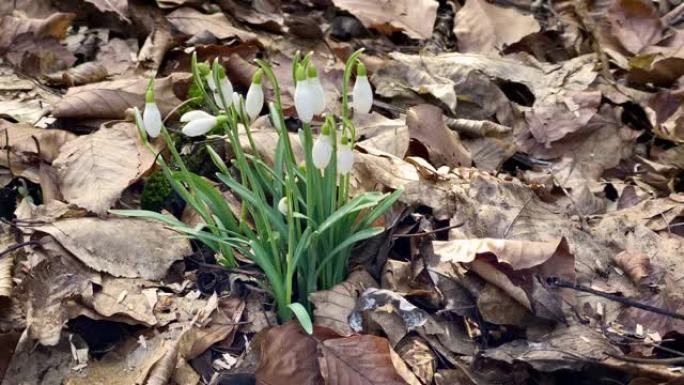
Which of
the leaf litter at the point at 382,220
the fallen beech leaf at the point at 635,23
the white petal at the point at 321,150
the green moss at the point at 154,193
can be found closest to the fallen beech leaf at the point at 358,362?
the leaf litter at the point at 382,220

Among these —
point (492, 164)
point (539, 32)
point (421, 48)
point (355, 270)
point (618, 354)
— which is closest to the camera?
point (618, 354)

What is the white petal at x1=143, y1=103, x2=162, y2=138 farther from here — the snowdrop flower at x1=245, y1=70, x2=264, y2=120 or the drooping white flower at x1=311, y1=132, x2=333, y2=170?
the drooping white flower at x1=311, y1=132, x2=333, y2=170

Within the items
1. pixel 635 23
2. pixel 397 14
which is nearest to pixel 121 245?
pixel 397 14

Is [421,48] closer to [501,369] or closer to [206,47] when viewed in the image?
[206,47]

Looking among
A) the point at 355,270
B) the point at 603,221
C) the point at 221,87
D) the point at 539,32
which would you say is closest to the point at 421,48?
the point at 539,32

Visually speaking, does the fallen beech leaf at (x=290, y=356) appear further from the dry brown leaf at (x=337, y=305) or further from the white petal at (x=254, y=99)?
the white petal at (x=254, y=99)

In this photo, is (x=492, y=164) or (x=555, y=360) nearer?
(x=555, y=360)

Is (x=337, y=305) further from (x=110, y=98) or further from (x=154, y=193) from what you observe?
(x=110, y=98)

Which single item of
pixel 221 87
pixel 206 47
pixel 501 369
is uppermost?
pixel 221 87
